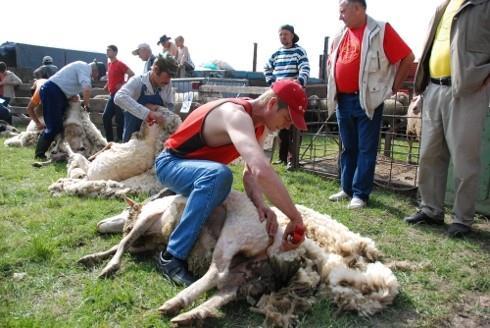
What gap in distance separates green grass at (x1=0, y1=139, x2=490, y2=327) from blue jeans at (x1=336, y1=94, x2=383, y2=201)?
34 cm

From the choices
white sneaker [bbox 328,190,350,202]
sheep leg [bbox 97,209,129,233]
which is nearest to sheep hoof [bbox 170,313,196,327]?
sheep leg [bbox 97,209,129,233]

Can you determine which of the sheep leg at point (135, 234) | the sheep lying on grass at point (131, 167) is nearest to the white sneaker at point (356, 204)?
the sheep lying on grass at point (131, 167)

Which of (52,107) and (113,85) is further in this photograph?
(113,85)

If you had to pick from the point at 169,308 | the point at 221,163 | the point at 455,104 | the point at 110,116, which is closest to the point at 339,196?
the point at 455,104

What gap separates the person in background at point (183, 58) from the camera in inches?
434

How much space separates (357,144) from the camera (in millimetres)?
4926

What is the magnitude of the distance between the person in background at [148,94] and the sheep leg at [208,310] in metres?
2.91

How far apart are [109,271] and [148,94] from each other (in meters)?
2.92

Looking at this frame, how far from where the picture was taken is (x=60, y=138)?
23.0 ft

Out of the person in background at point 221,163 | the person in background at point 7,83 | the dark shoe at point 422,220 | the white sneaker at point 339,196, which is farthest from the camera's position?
the person in background at point 7,83

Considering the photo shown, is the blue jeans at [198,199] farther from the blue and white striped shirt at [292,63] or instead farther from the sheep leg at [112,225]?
the blue and white striped shirt at [292,63]

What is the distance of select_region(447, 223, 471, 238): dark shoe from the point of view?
3.79 m

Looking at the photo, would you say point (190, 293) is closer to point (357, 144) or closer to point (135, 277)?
point (135, 277)

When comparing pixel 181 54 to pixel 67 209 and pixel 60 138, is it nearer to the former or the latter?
pixel 60 138
